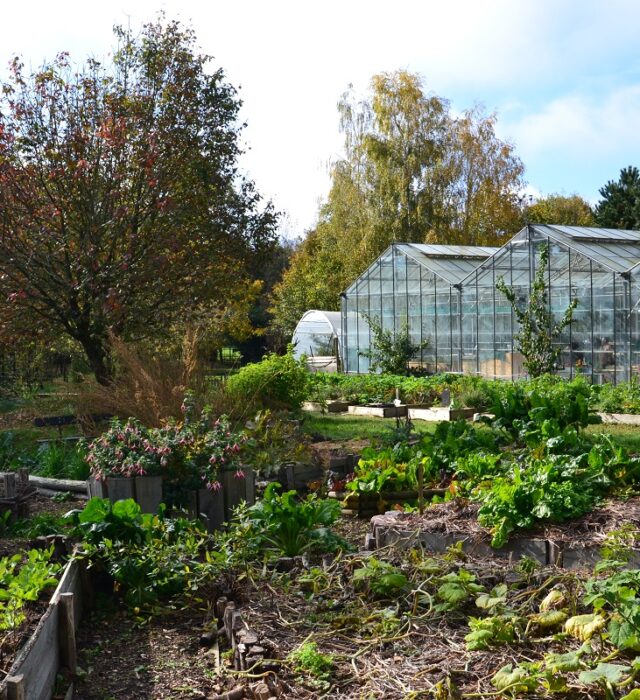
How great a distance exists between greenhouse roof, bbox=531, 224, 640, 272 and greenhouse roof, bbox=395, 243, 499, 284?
3229mm

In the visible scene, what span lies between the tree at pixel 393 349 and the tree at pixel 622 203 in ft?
60.2

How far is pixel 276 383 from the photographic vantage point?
1291 centimetres

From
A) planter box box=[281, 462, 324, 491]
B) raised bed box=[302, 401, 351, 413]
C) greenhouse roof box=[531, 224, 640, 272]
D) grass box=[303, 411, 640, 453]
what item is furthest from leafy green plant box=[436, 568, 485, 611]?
greenhouse roof box=[531, 224, 640, 272]

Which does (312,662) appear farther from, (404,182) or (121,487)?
(404,182)

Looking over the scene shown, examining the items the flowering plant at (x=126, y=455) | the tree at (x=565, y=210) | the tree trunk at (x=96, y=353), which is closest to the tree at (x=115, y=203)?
the tree trunk at (x=96, y=353)

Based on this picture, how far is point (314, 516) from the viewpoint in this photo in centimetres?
500

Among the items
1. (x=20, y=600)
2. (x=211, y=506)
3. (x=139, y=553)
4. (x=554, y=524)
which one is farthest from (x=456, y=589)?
(x=211, y=506)

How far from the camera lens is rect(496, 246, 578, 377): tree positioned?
60.5 ft

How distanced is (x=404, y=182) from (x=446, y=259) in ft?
24.4

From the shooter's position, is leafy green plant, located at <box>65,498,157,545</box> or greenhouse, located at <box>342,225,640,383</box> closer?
leafy green plant, located at <box>65,498,157,545</box>

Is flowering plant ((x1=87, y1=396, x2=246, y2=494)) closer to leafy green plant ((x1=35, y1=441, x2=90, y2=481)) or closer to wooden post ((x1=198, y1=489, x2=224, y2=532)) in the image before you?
wooden post ((x1=198, y1=489, x2=224, y2=532))

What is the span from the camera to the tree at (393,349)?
877 inches

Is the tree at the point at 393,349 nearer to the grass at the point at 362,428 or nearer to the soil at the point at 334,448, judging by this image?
the grass at the point at 362,428

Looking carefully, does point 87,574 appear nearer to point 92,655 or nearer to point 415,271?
point 92,655
